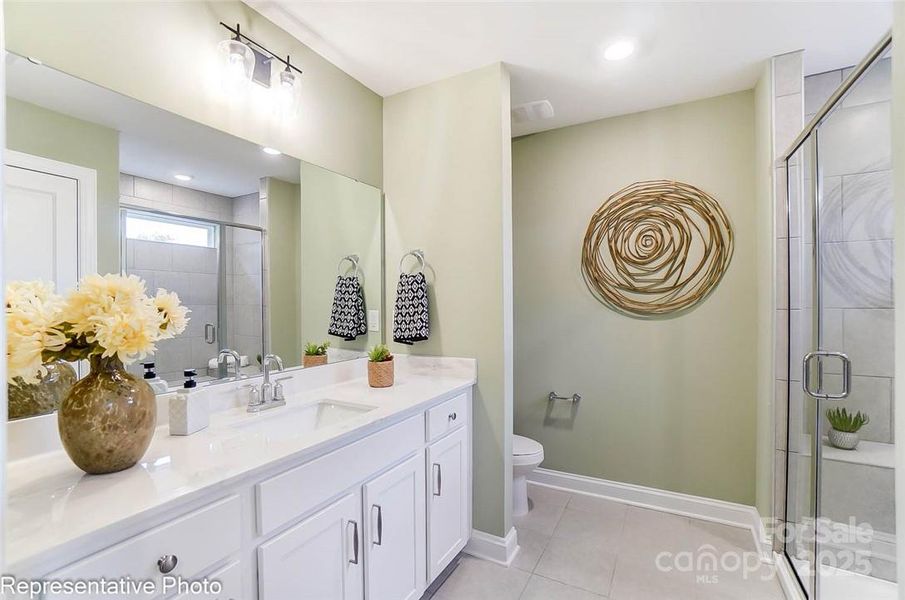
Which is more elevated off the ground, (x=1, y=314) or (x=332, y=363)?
(x=1, y=314)

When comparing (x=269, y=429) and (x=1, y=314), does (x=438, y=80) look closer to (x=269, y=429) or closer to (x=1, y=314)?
(x=269, y=429)

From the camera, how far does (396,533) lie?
1461 millimetres

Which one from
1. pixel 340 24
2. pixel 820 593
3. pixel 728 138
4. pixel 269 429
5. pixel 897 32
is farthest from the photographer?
pixel 728 138

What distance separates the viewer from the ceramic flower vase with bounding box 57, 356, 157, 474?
89 centimetres

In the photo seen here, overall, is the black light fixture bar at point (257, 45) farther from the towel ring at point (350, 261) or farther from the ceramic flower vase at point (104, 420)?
the ceramic flower vase at point (104, 420)

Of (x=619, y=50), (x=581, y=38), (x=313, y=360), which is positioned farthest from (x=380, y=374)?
(x=619, y=50)

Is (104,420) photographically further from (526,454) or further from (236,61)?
(526,454)

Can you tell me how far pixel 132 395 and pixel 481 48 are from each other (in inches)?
75.3

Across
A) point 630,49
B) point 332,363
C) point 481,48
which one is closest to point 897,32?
point 630,49

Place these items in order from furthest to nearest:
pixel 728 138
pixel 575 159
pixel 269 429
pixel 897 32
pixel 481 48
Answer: pixel 575 159 < pixel 728 138 < pixel 481 48 < pixel 269 429 < pixel 897 32

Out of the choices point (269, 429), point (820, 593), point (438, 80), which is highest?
point (438, 80)

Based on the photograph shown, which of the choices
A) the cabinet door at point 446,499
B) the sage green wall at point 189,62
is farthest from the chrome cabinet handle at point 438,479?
the sage green wall at point 189,62

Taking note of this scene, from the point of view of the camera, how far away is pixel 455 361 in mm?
2100

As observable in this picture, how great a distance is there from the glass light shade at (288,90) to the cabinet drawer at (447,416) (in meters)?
1.46
